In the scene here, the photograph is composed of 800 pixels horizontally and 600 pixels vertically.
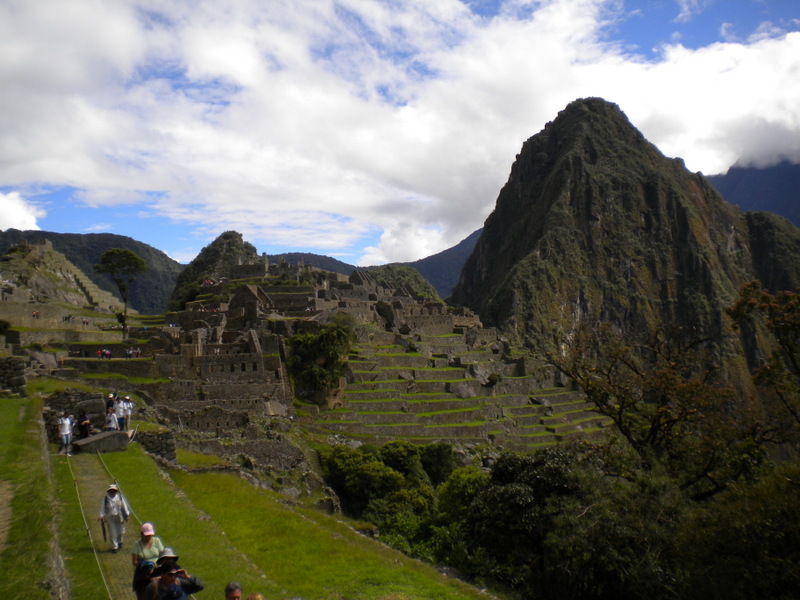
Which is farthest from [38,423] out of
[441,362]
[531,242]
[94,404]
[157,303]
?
[531,242]

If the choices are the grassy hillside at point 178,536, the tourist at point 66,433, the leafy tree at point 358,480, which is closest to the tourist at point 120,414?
the grassy hillside at point 178,536

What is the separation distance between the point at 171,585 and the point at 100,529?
390 centimetres

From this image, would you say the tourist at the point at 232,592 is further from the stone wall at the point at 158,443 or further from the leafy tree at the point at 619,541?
the leafy tree at the point at 619,541

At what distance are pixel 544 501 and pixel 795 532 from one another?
24.7ft

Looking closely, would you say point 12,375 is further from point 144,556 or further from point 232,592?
point 232,592

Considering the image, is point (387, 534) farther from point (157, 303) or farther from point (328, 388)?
point (157, 303)

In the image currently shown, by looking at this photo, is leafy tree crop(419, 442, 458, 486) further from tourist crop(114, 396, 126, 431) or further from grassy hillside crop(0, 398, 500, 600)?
tourist crop(114, 396, 126, 431)

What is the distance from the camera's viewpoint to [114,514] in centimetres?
858

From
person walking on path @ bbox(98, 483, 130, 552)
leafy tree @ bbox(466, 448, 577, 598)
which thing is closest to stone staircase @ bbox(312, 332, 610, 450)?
leafy tree @ bbox(466, 448, 577, 598)

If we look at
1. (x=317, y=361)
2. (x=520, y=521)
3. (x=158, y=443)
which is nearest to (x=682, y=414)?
(x=520, y=521)

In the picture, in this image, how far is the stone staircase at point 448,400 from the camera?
3522 centimetres

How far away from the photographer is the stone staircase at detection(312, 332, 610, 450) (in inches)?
1387

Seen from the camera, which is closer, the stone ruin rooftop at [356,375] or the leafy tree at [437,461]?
the stone ruin rooftop at [356,375]

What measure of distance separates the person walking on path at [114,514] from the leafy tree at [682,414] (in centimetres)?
1400
